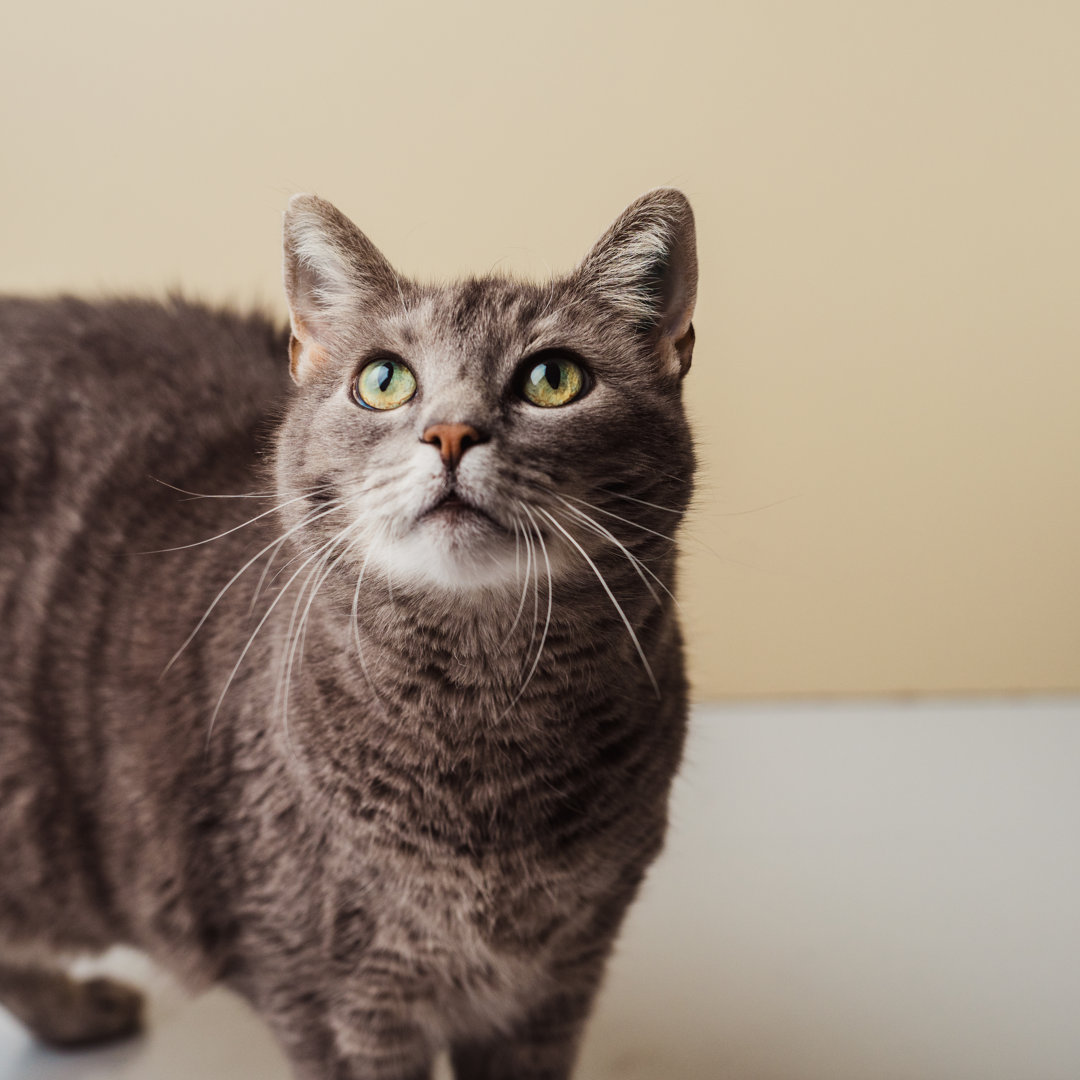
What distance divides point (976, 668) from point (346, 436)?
161 cm

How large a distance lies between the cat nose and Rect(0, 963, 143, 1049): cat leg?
3.06 feet

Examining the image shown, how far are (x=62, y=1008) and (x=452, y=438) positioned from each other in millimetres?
968

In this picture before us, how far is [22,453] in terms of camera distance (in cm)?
122

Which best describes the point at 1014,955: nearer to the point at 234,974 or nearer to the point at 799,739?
the point at 799,739

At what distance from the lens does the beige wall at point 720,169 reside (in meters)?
1.75

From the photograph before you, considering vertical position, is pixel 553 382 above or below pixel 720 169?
below

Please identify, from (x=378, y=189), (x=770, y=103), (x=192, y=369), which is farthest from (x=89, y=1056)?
(x=770, y=103)

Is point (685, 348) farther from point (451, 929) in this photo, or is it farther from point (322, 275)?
point (451, 929)

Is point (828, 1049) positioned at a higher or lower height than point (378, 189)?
lower

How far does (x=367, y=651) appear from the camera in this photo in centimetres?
98

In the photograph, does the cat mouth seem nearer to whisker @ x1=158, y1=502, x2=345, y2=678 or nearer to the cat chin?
the cat chin

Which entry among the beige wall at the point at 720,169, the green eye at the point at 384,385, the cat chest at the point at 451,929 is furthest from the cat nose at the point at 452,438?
the beige wall at the point at 720,169

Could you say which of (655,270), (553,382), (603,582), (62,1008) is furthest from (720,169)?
(62,1008)

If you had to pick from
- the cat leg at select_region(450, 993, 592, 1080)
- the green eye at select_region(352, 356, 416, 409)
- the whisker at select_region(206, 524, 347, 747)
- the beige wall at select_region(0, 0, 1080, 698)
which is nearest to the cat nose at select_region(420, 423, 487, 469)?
the green eye at select_region(352, 356, 416, 409)
